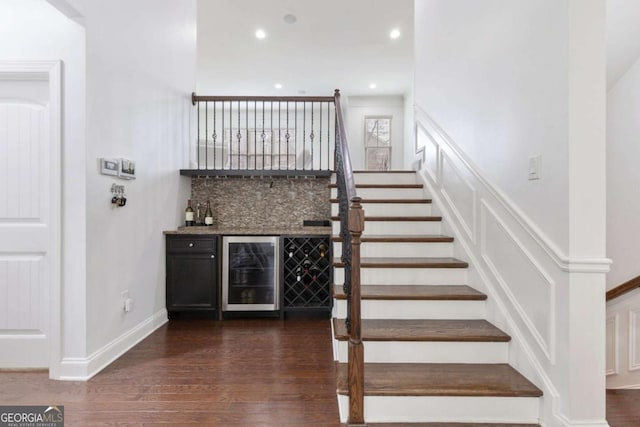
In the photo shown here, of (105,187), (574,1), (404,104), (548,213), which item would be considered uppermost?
(404,104)

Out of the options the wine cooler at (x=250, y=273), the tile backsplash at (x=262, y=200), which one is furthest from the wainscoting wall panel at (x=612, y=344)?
the wine cooler at (x=250, y=273)

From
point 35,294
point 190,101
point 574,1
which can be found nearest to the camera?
point 574,1

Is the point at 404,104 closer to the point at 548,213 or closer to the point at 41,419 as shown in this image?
the point at 548,213

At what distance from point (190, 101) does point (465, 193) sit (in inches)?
136

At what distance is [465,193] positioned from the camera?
280 cm

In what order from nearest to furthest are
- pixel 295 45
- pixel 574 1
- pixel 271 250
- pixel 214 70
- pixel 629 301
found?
pixel 574 1, pixel 629 301, pixel 271 250, pixel 295 45, pixel 214 70

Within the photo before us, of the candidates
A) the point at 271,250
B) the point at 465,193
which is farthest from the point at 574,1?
the point at 271,250

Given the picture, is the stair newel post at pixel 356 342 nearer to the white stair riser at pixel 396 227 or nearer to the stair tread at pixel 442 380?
the stair tread at pixel 442 380

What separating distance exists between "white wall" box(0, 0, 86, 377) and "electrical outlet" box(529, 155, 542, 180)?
289 centimetres

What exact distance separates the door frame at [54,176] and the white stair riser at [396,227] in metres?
2.18

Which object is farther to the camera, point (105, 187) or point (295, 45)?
point (295, 45)

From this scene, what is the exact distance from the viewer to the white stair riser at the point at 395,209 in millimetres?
3479

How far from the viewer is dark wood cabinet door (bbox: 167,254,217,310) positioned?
3.54m

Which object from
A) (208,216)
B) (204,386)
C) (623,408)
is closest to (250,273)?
(208,216)
